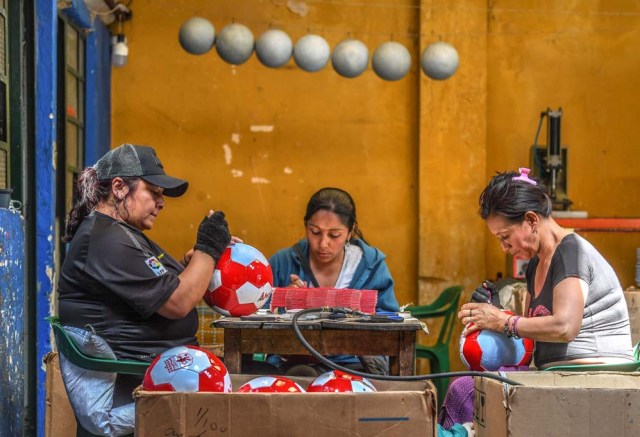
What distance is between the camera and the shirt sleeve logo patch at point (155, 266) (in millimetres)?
3205

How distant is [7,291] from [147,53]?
3.91m

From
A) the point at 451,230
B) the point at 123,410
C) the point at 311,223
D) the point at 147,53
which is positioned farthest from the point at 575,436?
the point at 147,53

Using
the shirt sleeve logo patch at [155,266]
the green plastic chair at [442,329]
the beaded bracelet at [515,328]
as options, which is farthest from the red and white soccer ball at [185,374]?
the green plastic chair at [442,329]

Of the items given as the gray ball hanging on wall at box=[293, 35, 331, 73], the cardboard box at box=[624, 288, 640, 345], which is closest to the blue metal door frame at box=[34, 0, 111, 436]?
the gray ball hanging on wall at box=[293, 35, 331, 73]

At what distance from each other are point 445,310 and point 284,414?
4.15 m

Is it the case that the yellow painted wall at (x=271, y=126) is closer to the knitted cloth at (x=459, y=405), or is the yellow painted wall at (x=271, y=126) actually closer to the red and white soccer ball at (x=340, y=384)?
the knitted cloth at (x=459, y=405)

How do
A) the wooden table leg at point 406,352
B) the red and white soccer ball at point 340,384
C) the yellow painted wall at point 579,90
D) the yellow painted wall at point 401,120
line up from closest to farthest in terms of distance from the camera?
1. the red and white soccer ball at point 340,384
2. the wooden table leg at point 406,352
3. the yellow painted wall at point 401,120
4. the yellow painted wall at point 579,90

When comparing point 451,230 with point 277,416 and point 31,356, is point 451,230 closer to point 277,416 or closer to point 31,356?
point 31,356

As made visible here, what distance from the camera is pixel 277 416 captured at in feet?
8.80

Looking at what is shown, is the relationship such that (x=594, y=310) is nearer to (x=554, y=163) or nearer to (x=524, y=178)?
(x=524, y=178)

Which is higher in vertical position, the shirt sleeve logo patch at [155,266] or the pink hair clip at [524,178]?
the pink hair clip at [524,178]

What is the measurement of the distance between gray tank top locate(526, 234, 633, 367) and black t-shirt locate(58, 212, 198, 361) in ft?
4.69

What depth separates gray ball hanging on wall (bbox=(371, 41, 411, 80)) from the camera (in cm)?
674

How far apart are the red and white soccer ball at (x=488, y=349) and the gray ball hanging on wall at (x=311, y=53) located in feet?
11.0
